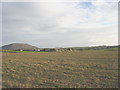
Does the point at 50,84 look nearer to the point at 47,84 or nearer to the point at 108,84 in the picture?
the point at 47,84

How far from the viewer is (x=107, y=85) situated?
6438mm

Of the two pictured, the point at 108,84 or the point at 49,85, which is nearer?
the point at 49,85

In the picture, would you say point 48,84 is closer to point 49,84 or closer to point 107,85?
point 49,84

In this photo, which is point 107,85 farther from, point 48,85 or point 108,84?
point 48,85

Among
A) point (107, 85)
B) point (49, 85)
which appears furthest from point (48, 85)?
point (107, 85)

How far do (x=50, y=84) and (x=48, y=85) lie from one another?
6.4 inches

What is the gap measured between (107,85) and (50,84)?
347 cm

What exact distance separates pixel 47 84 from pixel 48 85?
152 mm

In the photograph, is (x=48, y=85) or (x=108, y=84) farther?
(x=108, y=84)

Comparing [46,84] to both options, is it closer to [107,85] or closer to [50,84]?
[50,84]

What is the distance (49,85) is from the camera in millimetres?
6141

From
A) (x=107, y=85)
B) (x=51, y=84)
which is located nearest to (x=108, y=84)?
(x=107, y=85)

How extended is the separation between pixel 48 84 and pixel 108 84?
3.72 m

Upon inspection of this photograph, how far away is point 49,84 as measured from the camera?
20.6 feet
